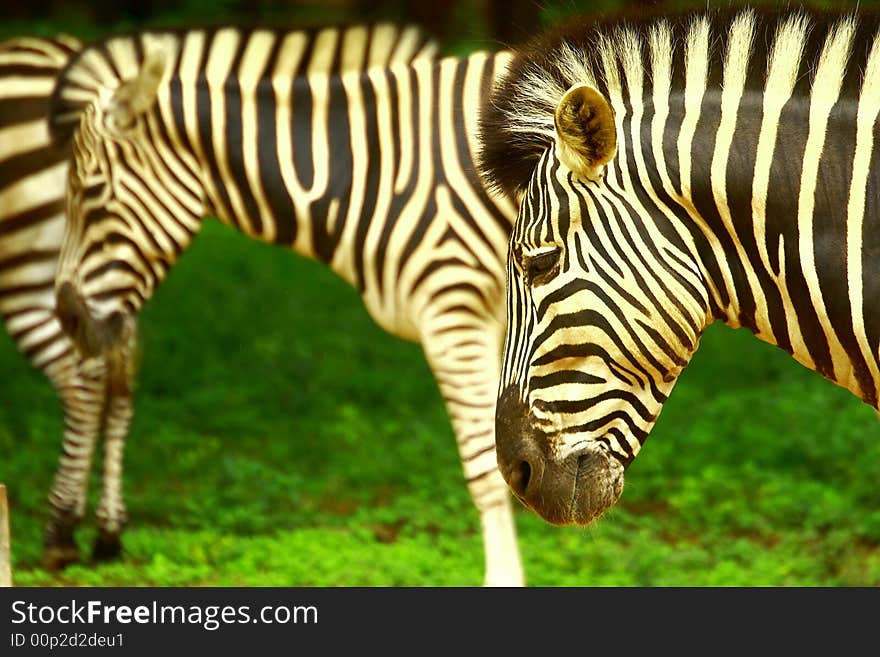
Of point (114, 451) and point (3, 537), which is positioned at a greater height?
point (114, 451)

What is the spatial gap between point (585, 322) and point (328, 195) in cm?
287

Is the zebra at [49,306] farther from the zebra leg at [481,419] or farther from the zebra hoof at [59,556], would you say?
the zebra leg at [481,419]

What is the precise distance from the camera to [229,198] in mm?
5875

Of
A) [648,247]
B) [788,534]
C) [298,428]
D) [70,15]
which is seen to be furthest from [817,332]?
[70,15]

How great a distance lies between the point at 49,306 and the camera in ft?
23.1

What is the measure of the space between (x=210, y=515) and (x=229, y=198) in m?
2.32

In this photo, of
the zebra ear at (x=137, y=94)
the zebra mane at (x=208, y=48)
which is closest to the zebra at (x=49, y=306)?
the zebra mane at (x=208, y=48)

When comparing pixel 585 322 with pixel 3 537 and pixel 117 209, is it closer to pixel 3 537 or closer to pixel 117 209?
pixel 3 537

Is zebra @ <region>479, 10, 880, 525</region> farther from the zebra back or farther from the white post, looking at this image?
the zebra back

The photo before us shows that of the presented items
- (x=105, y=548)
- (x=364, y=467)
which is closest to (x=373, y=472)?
(x=364, y=467)

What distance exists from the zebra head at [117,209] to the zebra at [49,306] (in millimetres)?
732

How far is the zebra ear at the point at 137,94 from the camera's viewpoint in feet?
19.1

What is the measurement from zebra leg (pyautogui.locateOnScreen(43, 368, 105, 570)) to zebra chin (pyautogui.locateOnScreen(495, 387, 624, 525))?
4.24m
